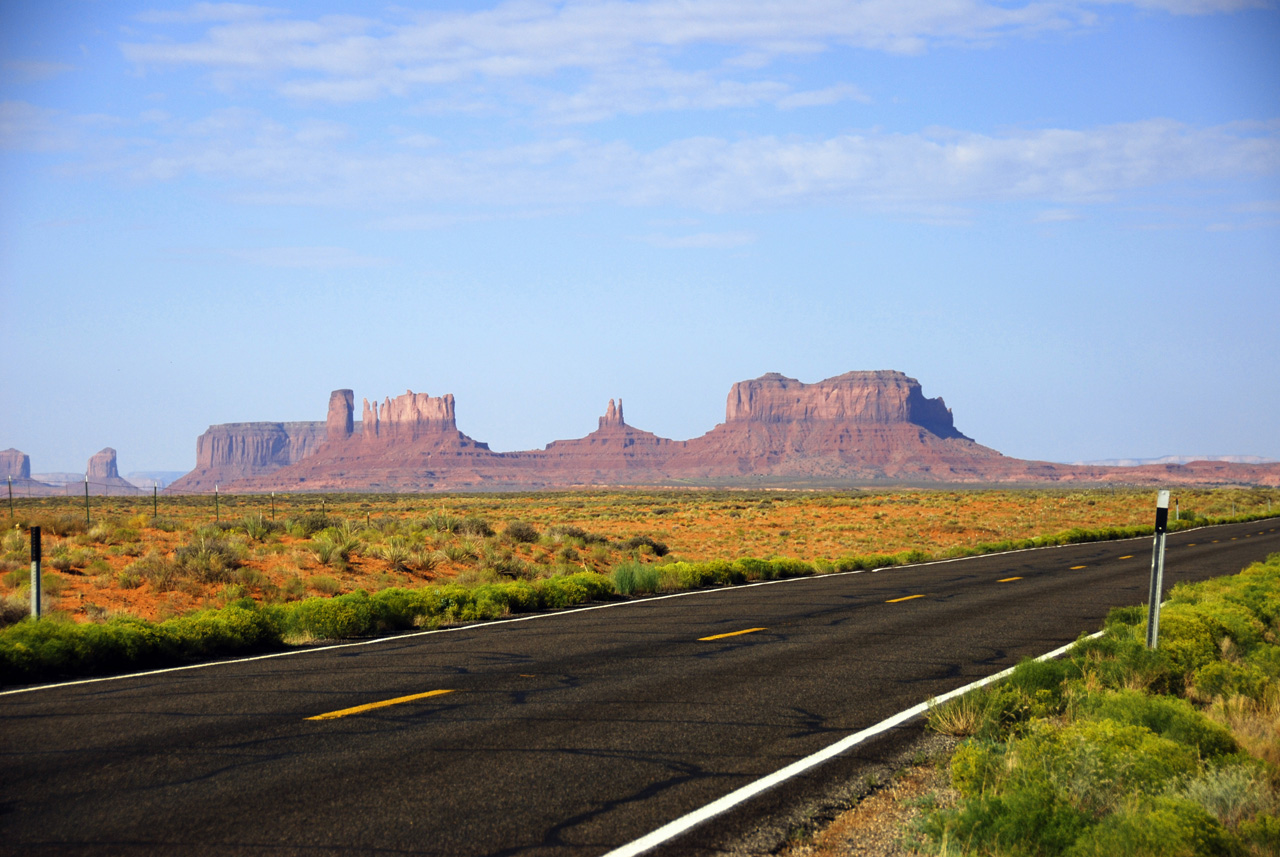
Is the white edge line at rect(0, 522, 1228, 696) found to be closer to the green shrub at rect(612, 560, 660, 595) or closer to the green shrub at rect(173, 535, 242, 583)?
the green shrub at rect(612, 560, 660, 595)

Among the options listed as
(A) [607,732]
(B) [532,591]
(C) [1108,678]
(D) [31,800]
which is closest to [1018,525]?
(B) [532,591]

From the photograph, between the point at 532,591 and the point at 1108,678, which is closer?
the point at 1108,678

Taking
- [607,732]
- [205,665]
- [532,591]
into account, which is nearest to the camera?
[607,732]

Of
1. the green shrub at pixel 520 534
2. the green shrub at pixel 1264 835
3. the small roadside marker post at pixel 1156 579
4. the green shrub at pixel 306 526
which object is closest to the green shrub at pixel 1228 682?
the small roadside marker post at pixel 1156 579

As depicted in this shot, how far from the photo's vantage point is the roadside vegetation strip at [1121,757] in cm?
489

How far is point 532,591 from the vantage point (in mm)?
16516

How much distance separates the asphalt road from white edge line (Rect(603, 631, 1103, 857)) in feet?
0.34

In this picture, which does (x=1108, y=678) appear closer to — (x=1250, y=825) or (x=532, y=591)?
(x=1250, y=825)

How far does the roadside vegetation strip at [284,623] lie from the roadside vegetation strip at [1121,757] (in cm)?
821

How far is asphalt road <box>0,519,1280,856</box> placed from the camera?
5.51m

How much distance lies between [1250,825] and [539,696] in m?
5.72

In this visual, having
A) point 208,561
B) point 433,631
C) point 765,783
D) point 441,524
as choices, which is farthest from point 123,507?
point 765,783

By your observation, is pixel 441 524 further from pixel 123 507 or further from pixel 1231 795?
pixel 123 507

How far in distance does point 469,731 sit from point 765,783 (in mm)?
2459
